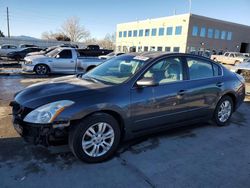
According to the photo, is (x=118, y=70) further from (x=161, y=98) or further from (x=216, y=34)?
(x=216, y=34)

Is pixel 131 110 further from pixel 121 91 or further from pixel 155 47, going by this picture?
pixel 155 47

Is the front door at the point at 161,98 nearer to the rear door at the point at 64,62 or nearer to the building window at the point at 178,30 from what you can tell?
the rear door at the point at 64,62

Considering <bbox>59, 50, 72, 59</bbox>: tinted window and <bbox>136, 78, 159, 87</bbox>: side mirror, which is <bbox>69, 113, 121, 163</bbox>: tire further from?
<bbox>59, 50, 72, 59</bbox>: tinted window

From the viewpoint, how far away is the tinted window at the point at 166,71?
3.90 m

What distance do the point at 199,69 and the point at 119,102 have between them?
6.91ft

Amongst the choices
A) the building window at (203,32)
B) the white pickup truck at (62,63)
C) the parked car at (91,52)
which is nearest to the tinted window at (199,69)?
the white pickup truck at (62,63)

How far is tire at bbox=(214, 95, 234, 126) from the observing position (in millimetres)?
4988

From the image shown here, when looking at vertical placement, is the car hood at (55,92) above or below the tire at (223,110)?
above

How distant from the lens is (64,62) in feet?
40.4

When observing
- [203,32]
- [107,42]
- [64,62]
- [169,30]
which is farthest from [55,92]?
[107,42]

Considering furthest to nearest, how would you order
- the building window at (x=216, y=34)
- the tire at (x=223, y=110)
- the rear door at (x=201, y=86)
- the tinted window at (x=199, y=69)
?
the building window at (x=216, y=34) < the tire at (x=223, y=110) < the tinted window at (x=199, y=69) < the rear door at (x=201, y=86)

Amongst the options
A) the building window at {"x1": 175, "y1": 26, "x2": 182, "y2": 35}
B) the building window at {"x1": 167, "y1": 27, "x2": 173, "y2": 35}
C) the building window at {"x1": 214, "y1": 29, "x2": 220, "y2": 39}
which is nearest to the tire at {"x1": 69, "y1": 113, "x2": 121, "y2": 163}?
the building window at {"x1": 175, "y1": 26, "x2": 182, "y2": 35}

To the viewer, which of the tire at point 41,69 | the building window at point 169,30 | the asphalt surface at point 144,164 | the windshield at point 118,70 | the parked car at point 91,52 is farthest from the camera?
the building window at point 169,30

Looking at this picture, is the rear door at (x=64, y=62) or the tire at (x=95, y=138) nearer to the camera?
the tire at (x=95, y=138)
